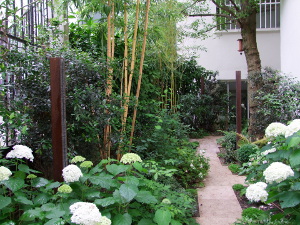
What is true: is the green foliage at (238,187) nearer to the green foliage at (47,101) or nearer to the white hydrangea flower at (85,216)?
the green foliage at (47,101)

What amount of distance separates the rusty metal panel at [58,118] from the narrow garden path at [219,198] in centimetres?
169

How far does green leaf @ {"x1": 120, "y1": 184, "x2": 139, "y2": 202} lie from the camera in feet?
7.75

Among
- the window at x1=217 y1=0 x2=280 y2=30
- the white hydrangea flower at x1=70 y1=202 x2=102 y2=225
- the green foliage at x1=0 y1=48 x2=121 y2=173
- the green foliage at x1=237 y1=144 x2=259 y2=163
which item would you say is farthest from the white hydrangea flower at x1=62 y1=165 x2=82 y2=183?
the window at x1=217 y1=0 x2=280 y2=30

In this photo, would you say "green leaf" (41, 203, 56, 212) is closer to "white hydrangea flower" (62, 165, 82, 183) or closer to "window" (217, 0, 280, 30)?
"white hydrangea flower" (62, 165, 82, 183)

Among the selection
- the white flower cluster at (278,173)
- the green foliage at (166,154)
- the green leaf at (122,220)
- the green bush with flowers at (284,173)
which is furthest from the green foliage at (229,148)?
the green leaf at (122,220)

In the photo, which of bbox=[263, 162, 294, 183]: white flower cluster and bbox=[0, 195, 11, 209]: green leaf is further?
bbox=[263, 162, 294, 183]: white flower cluster

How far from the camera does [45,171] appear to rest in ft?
12.4

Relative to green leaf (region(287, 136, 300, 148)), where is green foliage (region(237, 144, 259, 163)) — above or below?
below

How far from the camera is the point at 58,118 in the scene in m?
2.89

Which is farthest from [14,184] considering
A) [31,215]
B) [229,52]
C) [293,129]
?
[229,52]

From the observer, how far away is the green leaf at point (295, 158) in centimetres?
226

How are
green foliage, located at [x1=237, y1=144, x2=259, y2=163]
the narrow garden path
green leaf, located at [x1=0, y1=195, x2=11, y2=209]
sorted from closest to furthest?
green leaf, located at [x1=0, y1=195, x2=11, y2=209]
the narrow garden path
green foliage, located at [x1=237, y1=144, x2=259, y2=163]

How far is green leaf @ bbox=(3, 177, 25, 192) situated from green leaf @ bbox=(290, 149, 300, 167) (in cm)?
182

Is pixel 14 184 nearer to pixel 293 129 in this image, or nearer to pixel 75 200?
pixel 75 200
